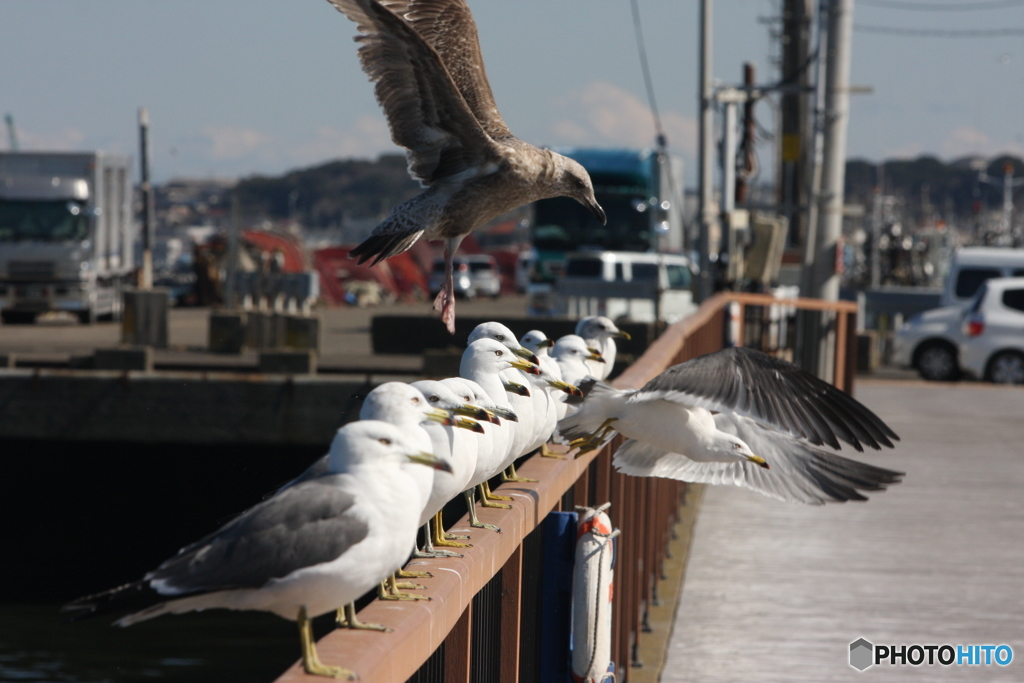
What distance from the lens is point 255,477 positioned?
15172mm

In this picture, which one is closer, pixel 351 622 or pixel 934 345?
pixel 351 622

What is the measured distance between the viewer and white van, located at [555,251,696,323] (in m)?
21.9

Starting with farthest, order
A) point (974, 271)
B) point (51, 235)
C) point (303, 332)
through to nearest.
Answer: point (51, 235)
point (974, 271)
point (303, 332)

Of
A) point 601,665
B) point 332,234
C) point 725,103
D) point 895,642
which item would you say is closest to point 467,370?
point 601,665

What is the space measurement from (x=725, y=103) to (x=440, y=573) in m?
18.8

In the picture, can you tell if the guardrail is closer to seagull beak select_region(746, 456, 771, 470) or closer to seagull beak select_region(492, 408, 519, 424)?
seagull beak select_region(492, 408, 519, 424)

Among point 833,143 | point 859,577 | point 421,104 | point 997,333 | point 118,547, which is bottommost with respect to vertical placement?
point 118,547

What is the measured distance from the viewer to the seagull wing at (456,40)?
508 centimetres

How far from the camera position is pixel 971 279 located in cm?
2320

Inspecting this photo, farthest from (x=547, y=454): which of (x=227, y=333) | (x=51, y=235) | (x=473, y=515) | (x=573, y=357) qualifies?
(x=51, y=235)

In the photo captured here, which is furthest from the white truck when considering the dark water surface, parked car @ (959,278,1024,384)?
parked car @ (959,278,1024,384)

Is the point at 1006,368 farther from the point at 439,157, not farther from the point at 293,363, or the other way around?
the point at 439,157

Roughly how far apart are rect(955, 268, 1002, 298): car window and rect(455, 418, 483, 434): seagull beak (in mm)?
21582

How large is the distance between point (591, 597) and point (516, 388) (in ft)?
2.40
